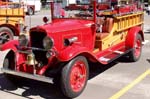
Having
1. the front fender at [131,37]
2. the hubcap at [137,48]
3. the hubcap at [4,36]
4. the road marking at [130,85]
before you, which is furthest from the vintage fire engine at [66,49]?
the hubcap at [4,36]

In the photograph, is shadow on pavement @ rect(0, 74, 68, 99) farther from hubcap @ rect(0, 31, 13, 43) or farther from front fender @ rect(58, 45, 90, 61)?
hubcap @ rect(0, 31, 13, 43)

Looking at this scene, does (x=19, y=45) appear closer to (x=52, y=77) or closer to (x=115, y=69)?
(x=52, y=77)

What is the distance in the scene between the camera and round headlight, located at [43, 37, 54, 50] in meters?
6.01

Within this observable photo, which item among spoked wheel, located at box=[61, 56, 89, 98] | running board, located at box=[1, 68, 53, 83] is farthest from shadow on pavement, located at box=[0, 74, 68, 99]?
running board, located at box=[1, 68, 53, 83]

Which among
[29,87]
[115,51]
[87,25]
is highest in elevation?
[87,25]

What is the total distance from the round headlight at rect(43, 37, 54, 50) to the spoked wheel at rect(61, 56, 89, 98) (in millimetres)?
475

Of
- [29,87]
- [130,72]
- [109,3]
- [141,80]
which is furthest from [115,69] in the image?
[29,87]

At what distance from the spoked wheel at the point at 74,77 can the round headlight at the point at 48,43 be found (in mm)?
475

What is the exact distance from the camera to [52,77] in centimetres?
621

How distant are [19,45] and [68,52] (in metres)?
1.22

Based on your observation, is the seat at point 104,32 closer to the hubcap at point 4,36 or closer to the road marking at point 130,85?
the road marking at point 130,85

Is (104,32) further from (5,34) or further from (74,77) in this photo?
(5,34)

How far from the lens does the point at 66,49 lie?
6.05 m

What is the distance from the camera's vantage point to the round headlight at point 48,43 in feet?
19.7
